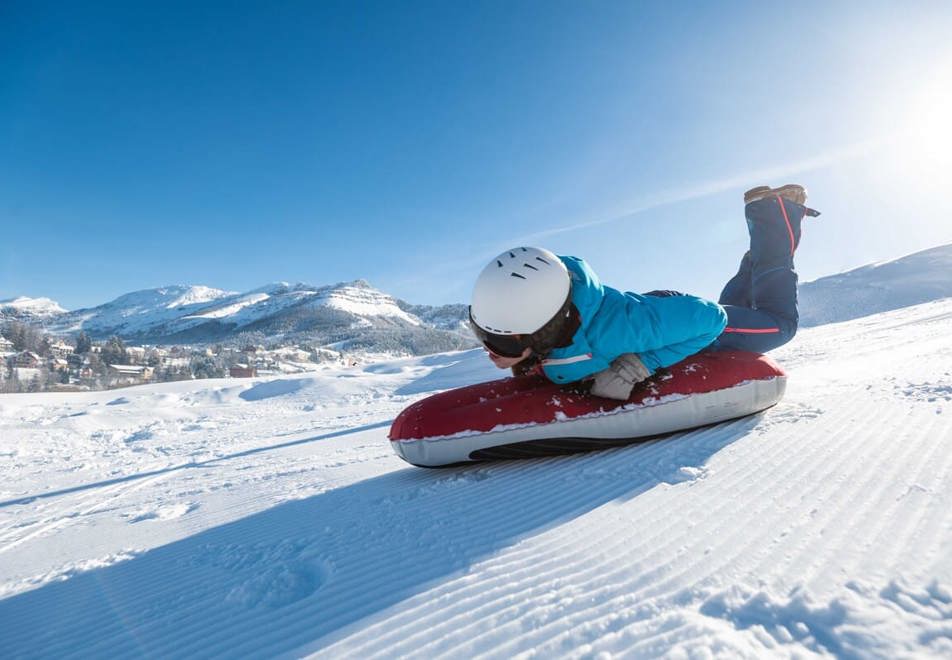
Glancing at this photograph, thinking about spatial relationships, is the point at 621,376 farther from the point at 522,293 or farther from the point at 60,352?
the point at 60,352

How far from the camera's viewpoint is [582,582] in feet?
5.22

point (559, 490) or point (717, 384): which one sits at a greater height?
point (717, 384)

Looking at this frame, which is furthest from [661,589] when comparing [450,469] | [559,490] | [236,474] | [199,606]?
[236,474]

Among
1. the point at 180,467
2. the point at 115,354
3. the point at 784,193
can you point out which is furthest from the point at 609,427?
the point at 115,354

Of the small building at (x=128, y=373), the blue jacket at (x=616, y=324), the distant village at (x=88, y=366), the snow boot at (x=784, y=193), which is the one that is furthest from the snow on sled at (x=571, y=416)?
the small building at (x=128, y=373)

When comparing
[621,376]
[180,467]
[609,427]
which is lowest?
[180,467]

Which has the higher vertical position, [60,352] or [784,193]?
[60,352]

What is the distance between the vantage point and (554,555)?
1.82m

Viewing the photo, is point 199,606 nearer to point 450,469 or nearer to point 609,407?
point 450,469

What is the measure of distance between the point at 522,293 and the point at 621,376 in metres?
1.02

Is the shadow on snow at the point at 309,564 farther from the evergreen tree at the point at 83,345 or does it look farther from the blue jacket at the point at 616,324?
the evergreen tree at the point at 83,345

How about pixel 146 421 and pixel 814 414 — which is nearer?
pixel 814 414

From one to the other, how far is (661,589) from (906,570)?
705 millimetres

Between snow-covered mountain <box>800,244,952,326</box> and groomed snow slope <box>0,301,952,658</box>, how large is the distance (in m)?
44.3
